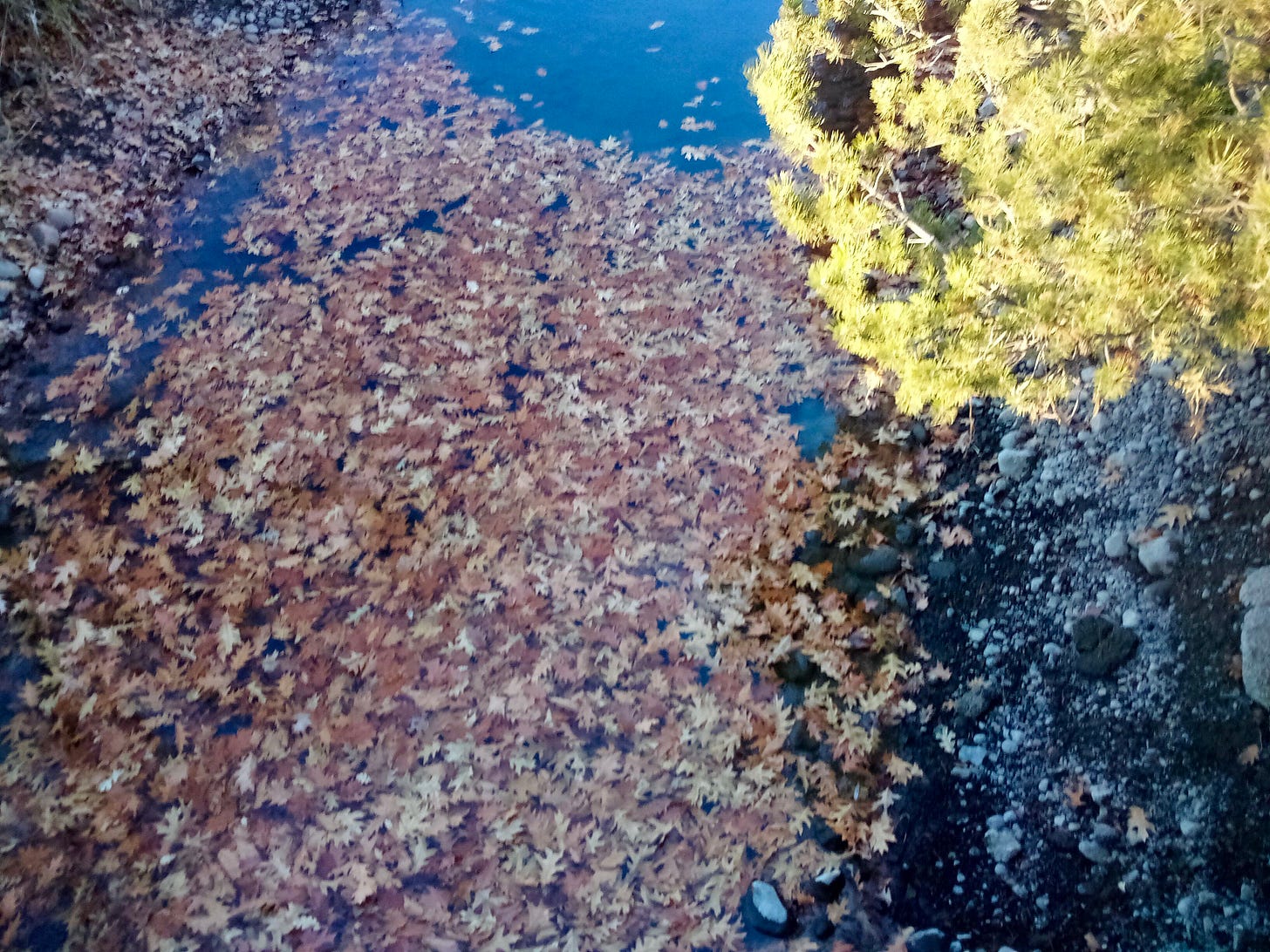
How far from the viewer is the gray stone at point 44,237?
7.02 meters

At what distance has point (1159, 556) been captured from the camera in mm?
4695

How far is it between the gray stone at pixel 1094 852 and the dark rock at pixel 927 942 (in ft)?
2.92

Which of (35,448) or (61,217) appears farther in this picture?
(61,217)

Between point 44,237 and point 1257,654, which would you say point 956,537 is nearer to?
point 1257,654

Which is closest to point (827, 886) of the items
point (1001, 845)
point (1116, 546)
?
point (1001, 845)

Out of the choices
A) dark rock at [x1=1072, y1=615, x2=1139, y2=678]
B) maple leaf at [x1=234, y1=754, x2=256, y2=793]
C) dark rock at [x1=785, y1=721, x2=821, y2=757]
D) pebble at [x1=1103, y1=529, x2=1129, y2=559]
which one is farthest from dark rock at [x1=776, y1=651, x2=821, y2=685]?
maple leaf at [x1=234, y1=754, x2=256, y2=793]

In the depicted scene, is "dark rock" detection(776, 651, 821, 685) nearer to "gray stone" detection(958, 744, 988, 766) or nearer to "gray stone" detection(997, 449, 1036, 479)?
"gray stone" detection(958, 744, 988, 766)

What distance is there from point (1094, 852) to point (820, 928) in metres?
1.53

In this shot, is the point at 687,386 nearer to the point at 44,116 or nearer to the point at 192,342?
the point at 192,342

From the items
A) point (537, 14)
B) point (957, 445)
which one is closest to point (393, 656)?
point (957, 445)

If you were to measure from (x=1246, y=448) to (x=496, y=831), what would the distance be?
5.03m

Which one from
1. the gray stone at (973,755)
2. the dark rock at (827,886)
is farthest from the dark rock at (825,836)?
the gray stone at (973,755)

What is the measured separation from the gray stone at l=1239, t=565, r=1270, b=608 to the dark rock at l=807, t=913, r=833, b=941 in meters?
2.88

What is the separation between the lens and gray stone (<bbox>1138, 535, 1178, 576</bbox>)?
467cm
